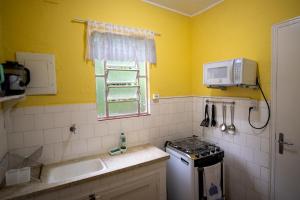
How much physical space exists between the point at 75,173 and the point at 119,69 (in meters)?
1.18

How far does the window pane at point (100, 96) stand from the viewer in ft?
6.36

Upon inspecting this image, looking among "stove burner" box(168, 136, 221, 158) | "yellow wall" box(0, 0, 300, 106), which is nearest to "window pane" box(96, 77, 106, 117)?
"yellow wall" box(0, 0, 300, 106)

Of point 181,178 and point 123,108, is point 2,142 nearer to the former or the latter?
point 123,108

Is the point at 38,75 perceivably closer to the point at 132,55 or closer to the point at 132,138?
the point at 132,55

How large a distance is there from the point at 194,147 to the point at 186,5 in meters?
1.75

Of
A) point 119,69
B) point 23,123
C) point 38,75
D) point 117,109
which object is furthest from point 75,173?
point 119,69

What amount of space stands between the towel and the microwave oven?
897 millimetres

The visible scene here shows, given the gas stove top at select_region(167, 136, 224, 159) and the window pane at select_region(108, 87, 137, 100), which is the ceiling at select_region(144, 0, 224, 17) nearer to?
the window pane at select_region(108, 87, 137, 100)

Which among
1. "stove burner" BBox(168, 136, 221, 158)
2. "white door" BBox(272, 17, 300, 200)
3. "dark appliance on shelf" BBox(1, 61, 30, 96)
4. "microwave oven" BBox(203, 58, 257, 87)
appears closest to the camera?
"dark appliance on shelf" BBox(1, 61, 30, 96)

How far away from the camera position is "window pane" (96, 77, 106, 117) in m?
1.94

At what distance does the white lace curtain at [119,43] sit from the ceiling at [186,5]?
0.41 m

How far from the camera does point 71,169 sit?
1678mm

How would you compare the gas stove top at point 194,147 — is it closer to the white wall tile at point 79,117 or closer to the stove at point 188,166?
the stove at point 188,166

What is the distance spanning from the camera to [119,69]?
204 centimetres
